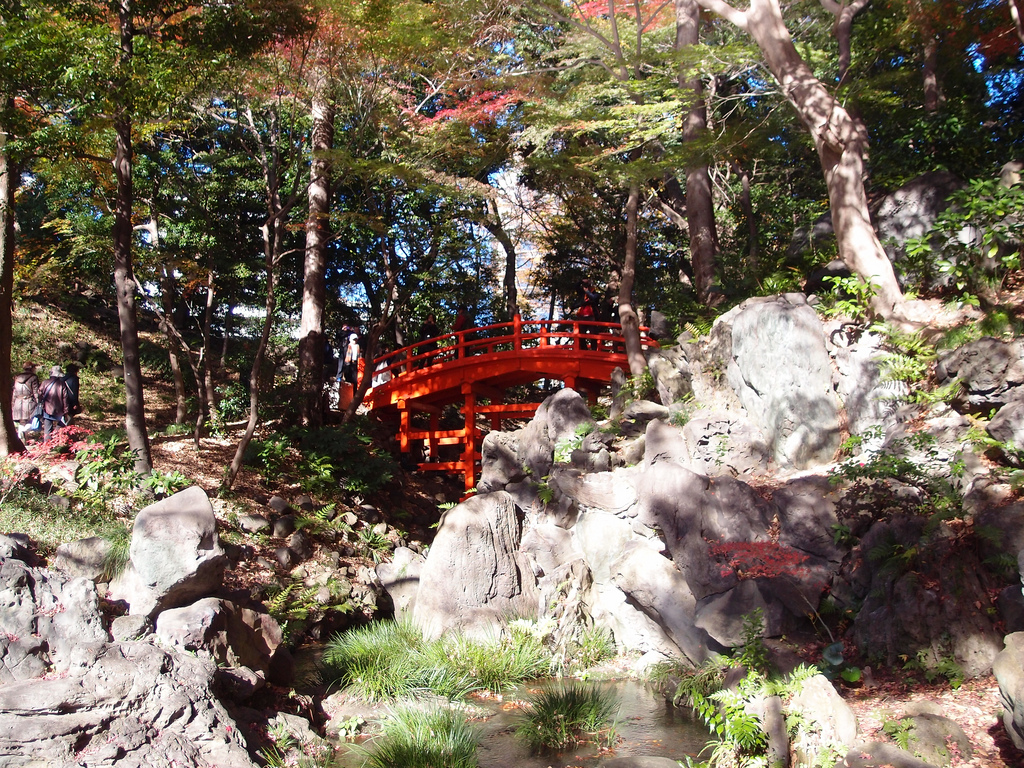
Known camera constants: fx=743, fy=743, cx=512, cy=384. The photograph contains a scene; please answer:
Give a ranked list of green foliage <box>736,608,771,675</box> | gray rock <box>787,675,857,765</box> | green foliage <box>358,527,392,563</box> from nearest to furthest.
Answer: gray rock <box>787,675,857,765</box>
green foliage <box>736,608,771,675</box>
green foliage <box>358,527,392,563</box>

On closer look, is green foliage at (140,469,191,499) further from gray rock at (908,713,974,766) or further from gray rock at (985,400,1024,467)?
gray rock at (985,400,1024,467)

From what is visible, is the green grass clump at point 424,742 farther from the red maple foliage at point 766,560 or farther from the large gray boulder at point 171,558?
the red maple foliage at point 766,560

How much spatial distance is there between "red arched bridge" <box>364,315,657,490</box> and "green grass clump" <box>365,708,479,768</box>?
25.0ft

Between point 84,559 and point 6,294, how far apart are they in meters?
Answer: 4.47

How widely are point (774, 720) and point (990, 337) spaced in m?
4.49

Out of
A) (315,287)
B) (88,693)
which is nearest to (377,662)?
(88,693)

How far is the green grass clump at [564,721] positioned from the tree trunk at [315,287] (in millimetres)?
8497

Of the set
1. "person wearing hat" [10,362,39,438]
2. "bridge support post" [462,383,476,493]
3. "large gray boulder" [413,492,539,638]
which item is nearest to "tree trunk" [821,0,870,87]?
"large gray boulder" [413,492,539,638]

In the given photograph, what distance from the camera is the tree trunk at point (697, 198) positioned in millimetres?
12156

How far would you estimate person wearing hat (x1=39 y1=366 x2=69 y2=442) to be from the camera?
415 inches

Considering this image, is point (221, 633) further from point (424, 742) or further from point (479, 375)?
point (479, 375)

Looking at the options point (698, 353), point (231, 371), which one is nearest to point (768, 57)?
point (698, 353)

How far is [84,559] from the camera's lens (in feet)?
25.0

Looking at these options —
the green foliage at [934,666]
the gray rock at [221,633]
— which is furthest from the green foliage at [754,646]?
the gray rock at [221,633]
